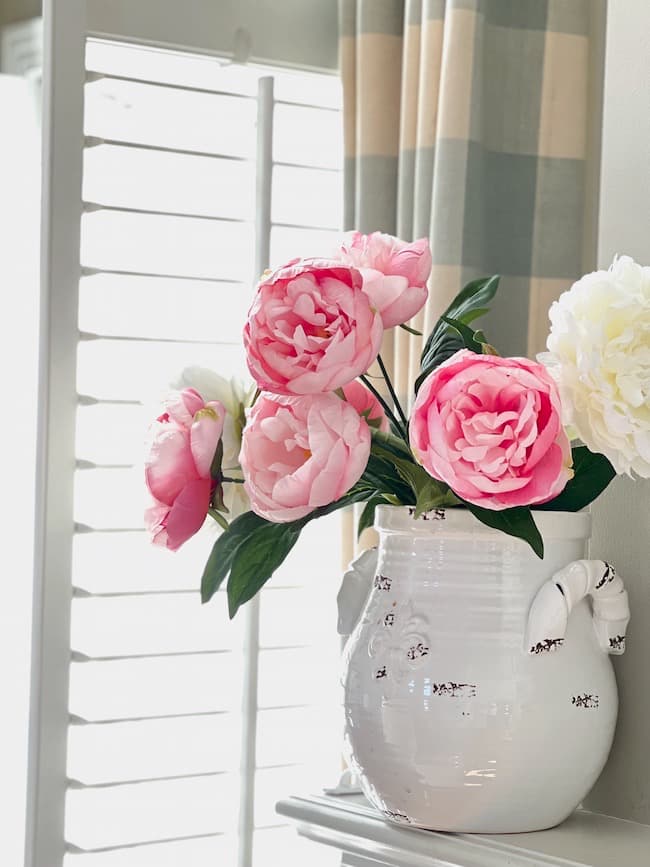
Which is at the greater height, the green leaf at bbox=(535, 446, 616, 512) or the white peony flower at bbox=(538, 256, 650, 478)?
the white peony flower at bbox=(538, 256, 650, 478)

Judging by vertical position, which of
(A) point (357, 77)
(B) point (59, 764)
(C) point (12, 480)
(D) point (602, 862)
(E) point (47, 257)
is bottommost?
(B) point (59, 764)

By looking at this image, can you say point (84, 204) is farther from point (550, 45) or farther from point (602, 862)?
point (602, 862)

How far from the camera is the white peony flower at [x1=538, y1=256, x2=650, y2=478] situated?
666 millimetres

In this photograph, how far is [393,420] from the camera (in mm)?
778

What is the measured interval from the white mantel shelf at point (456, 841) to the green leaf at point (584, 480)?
0.19m

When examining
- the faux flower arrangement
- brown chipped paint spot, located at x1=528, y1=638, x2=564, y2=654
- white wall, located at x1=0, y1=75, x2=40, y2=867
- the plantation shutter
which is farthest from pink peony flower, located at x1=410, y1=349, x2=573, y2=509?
white wall, located at x1=0, y1=75, x2=40, y2=867

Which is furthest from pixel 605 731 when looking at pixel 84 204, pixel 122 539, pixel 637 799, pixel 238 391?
pixel 84 204

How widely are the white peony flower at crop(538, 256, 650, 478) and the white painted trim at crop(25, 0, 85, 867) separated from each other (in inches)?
26.9

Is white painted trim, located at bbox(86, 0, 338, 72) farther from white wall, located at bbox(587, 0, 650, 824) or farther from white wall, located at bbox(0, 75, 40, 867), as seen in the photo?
white wall, located at bbox(587, 0, 650, 824)

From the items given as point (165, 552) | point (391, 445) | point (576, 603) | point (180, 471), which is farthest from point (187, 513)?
point (165, 552)

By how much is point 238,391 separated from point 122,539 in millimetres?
544

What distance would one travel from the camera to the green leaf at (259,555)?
772mm

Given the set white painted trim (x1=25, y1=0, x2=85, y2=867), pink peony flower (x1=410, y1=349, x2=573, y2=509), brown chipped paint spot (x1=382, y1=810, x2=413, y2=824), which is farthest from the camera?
white painted trim (x1=25, y1=0, x2=85, y2=867)

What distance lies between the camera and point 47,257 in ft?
4.06
